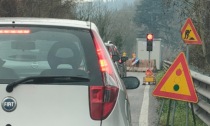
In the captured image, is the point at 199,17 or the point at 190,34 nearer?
the point at 190,34

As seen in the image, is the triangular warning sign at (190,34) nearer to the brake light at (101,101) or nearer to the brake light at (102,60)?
the brake light at (102,60)

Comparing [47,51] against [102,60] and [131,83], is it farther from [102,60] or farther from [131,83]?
[131,83]

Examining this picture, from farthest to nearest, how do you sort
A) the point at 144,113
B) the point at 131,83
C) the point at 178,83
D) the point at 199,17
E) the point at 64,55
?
the point at 199,17, the point at 144,113, the point at 178,83, the point at 131,83, the point at 64,55

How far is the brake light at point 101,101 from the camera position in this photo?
3.61 m

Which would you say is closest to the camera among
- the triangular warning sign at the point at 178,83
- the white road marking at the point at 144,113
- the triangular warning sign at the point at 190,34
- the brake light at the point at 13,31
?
the brake light at the point at 13,31

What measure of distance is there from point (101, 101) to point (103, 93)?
0.21ft

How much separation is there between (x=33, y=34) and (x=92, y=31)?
18.6 inches

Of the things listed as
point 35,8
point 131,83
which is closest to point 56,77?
point 131,83

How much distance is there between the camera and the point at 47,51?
→ 3.92 meters

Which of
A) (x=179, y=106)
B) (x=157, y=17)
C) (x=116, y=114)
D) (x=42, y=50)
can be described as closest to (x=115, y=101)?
(x=116, y=114)

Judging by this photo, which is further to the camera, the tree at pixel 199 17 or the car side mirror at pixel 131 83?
the tree at pixel 199 17

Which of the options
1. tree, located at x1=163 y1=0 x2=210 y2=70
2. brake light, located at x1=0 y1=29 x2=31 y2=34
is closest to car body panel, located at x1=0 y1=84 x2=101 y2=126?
brake light, located at x1=0 y1=29 x2=31 y2=34

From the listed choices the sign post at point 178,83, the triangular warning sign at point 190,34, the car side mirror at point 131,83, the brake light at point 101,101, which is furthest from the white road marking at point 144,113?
the brake light at point 101,101

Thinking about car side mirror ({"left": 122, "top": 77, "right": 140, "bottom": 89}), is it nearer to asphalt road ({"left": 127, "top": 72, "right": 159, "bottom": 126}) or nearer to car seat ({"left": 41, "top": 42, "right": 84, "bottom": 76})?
car seat ({"left": 41, "top": 42, "right": 84, "bottom": 76})
